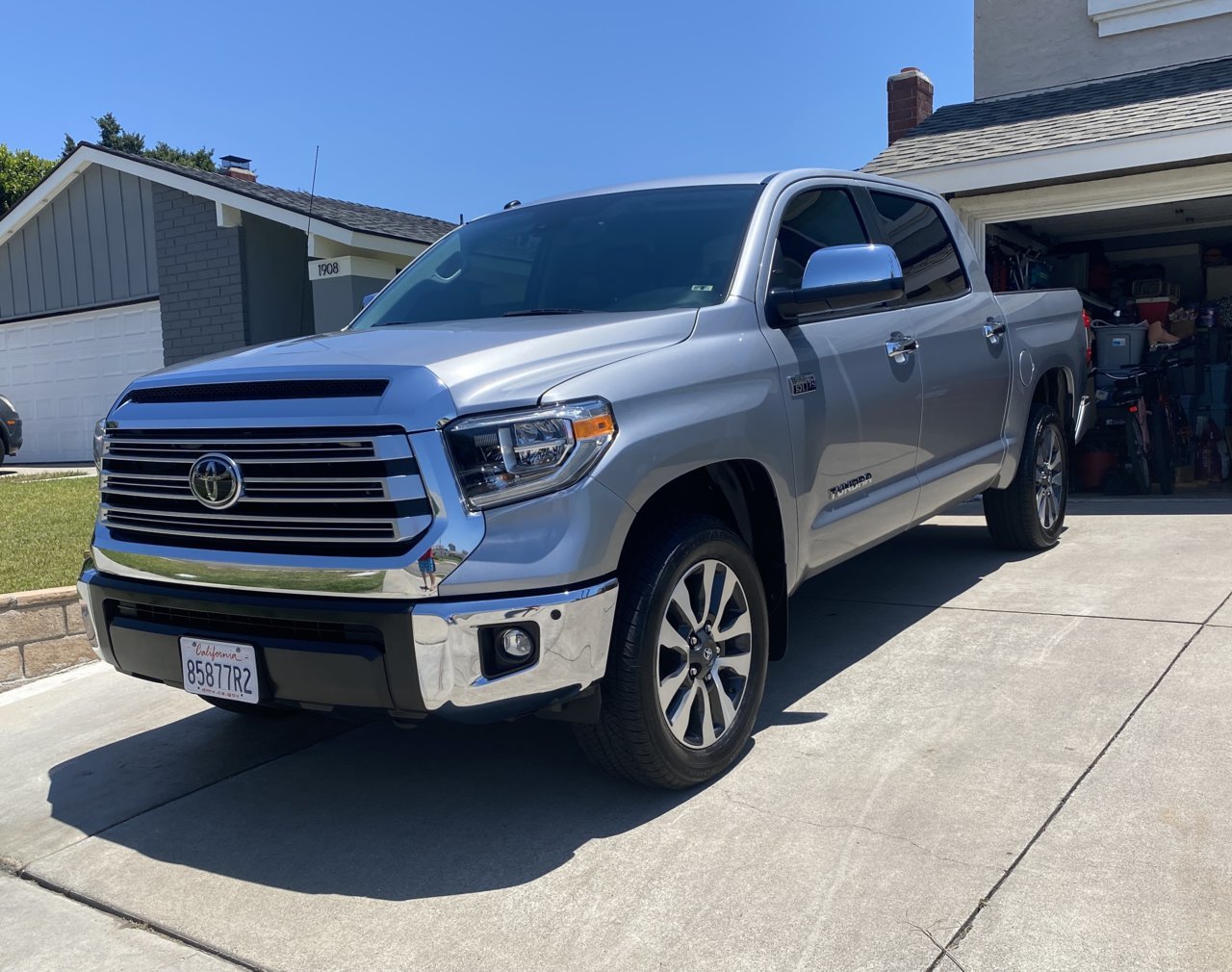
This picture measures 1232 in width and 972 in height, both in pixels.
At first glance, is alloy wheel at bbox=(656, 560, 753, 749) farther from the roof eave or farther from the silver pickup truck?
the roof eave

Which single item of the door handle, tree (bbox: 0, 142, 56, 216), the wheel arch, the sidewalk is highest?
tree (bbox: 0, 142, 56, 216)

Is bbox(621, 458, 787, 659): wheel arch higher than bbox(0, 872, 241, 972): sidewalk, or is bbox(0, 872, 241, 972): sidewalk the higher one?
bbox(621, 458, 787, 659): wheel arch

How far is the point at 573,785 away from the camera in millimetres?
3713

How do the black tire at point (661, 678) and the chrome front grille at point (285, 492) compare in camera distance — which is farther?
the black tire at point (661, 678)

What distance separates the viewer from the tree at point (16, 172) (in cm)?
3747

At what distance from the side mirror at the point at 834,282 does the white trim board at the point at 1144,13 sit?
977 centimetres

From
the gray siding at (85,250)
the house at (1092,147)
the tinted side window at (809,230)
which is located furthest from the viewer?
the gray siding at (85,250)

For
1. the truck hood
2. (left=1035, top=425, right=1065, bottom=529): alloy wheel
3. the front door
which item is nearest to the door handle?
the front door

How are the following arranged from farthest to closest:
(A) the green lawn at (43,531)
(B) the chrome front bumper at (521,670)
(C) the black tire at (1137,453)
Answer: (C) the black tire at (1137,453)
(A) the green lawn at (43,531)
(B) the chrome front bumper at (521,670)

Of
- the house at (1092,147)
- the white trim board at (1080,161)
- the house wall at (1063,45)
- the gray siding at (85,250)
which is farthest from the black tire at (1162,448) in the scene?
the gray siding at (85,250)

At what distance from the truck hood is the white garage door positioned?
44.7ft

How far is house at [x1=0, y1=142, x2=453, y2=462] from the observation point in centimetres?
1389

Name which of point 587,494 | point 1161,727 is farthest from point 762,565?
point 1161,727

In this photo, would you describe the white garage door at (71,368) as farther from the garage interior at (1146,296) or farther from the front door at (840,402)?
the front door at (840,402)
